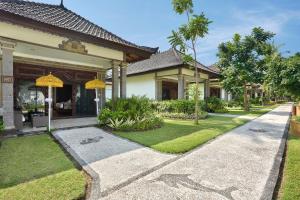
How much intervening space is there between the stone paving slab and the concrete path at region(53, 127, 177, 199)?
0.24 metres

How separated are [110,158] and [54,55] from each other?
7.45m

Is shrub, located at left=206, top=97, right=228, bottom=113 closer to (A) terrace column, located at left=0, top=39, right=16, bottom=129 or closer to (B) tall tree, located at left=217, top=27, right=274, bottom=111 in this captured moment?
(B) tall tree, located at left=217, top=27, right=274, bottom=111

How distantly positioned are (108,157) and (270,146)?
497 centimetres

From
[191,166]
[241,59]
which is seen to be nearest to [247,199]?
[191,166]

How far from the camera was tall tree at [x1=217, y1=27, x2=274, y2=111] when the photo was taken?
18.4m

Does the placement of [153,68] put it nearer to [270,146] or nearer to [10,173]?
[270,146]

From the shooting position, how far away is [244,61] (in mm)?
19219

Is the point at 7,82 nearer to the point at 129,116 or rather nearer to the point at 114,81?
the point at 114,81

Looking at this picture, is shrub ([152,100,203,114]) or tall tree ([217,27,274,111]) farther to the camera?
tall tree ([217,27,274,111])

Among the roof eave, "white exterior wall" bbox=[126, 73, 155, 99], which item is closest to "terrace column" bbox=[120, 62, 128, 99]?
the roof eave

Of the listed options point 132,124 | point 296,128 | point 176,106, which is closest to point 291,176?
point 296,128

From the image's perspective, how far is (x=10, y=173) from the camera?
3.96 meters

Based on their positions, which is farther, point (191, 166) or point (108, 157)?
point (108, 157)

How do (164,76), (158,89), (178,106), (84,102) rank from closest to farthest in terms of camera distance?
(84,102)
(178,106)
(164,76)
(158,89)
